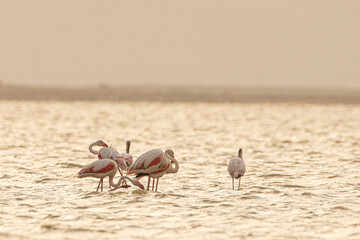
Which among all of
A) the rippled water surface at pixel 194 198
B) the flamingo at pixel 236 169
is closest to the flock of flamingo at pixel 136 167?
the flamingo at pixel 236 169

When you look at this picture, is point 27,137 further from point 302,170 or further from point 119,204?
point 119,204

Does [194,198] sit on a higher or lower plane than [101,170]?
lower

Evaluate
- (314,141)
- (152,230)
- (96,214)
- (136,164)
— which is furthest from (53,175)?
(314,141)

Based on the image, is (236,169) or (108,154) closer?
(236,169)

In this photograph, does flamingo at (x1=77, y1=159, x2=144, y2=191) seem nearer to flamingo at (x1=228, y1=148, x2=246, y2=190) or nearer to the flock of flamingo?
the flock of flamingo

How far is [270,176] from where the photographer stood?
1530cm

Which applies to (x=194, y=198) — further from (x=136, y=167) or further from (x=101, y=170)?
(x=101, y=170)

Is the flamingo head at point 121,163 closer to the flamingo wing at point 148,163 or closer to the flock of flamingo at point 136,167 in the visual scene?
the flock of flamingo at point 136,167

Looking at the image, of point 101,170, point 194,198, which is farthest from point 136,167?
point 194,198

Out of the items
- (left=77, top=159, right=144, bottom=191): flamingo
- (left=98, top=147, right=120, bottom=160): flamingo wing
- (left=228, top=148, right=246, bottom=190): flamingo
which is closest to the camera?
(left=77, top=159, right=144, bottom=191): flamingo

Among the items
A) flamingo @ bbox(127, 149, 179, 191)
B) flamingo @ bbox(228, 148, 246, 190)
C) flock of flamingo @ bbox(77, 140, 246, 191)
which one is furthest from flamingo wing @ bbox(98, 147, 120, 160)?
flamingo @ bbox(228, 148, 246, 190)

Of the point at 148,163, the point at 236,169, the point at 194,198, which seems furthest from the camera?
the point at 236,169

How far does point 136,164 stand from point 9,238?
4225mm

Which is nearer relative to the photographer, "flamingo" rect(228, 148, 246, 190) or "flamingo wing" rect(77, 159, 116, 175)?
"flamingo wing" rect(77, 159, 116, 175)
